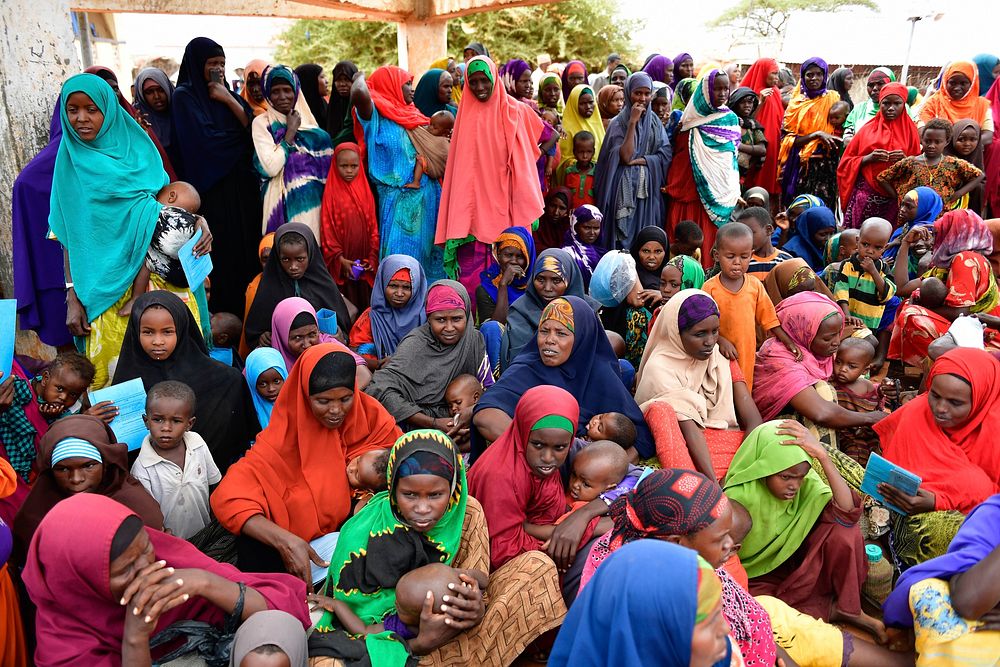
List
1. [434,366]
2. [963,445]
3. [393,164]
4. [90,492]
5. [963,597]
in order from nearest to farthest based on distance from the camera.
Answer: [963,597], [90,492], [963,445], [434,366], [393,164]

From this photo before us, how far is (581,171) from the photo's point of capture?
6961 mm

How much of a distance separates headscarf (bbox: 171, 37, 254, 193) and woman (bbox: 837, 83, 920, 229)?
19.8 ft

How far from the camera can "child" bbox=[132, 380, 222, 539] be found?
321 centimetres

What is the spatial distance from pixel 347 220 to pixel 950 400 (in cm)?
421

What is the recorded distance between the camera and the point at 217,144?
5.51 m

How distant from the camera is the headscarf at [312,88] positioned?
615 centimetres

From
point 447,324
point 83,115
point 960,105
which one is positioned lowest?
point 447,324

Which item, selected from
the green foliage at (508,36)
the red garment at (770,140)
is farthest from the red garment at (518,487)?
the green foliage at (508,36)

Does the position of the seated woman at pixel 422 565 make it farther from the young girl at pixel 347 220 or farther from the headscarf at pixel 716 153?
the headscarf at pixel 716 153

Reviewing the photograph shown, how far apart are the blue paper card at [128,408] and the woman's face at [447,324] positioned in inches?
63.0

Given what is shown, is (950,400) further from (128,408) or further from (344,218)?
(344,218)

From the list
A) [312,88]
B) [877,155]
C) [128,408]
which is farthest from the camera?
[877,155]

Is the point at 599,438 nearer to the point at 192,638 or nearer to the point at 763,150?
the point at 192,638

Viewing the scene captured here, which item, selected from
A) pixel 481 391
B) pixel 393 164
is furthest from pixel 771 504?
pixel 393 164
